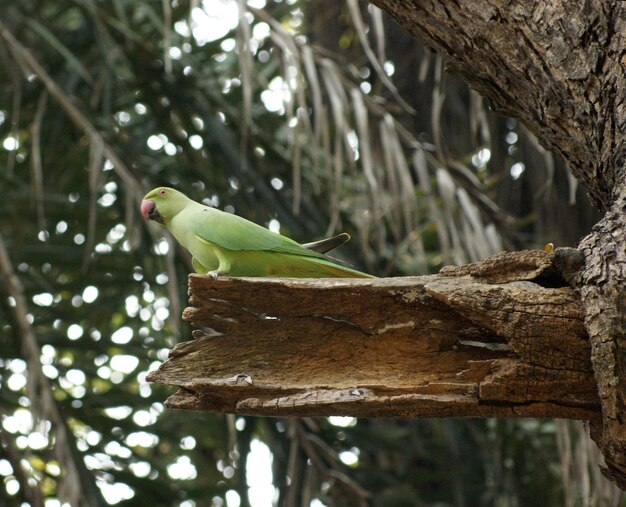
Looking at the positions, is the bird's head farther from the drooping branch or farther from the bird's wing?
the drooping branch

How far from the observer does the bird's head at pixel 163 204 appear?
3234 mm

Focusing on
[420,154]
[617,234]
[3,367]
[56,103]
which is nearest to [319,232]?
[420,154]

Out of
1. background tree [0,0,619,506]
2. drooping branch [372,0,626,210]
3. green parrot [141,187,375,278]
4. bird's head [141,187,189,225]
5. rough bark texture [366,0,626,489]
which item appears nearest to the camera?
rough bark texture [366,0,626,489]

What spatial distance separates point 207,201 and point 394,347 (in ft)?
9.91

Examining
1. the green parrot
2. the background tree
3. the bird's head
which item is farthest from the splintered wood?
the background tree

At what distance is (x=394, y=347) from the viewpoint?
215cm

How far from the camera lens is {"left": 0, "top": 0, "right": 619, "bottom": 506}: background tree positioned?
4.20 metres

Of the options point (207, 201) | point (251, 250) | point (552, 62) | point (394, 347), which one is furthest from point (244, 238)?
point (207, 201)

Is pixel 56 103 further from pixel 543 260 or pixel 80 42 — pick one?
pixel 543 260

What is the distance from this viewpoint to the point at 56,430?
12.8 ft

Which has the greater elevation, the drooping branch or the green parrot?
the drooping branch

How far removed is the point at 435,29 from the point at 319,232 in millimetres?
2627

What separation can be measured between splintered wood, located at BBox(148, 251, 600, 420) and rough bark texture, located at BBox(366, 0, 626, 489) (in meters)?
0.10

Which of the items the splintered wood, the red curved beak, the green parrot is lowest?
the splintered wood
